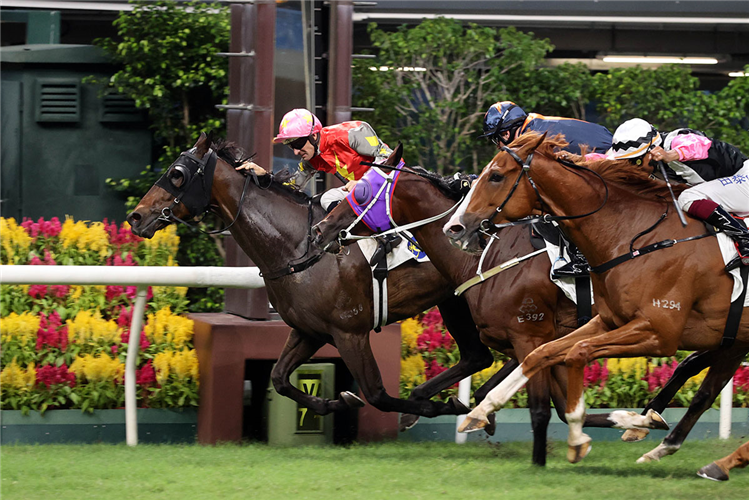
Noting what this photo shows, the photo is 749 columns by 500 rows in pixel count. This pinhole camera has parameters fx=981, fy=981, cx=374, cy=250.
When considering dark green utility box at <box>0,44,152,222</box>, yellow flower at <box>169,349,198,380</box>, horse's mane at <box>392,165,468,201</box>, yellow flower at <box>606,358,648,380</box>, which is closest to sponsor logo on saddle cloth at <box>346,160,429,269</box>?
horse's mane at <box>392,165,468,201</box>

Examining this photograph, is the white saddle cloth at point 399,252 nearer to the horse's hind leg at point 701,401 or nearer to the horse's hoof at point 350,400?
the horse's hoof at point 350,400

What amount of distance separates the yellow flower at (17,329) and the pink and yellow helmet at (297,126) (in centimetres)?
202

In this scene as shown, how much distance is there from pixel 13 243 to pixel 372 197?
352cm

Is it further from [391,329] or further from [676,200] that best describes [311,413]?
[676,200]

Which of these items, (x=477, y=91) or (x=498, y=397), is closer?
(x=498, y=397)

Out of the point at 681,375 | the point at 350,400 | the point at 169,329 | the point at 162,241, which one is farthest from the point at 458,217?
the point at 162,241

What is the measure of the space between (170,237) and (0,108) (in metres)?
3.96

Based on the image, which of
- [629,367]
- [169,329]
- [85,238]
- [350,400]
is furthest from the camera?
[85,238]

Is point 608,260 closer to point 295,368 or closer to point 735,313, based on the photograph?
point 735,313

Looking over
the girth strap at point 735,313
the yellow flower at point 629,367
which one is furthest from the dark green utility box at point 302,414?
the girth strap at point 735,313

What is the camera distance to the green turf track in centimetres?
469

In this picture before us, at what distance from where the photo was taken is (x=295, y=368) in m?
6.05

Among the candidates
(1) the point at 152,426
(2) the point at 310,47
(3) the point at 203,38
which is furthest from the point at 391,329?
(3) the point at 203,38

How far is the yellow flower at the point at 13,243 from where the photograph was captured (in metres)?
7.66
